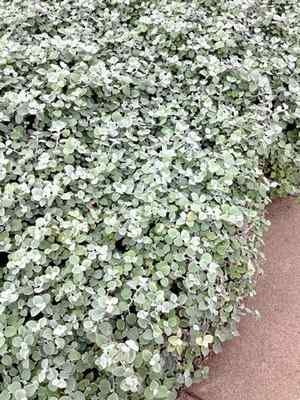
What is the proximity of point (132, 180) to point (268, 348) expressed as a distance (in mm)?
785

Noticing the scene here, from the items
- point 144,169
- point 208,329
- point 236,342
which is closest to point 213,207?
point 144,169

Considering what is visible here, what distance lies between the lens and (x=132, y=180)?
73.2 inches

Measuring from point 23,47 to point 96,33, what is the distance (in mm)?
394

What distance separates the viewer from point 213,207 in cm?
181

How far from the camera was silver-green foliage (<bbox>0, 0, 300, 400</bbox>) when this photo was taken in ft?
5.02

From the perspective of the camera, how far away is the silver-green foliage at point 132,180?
1529mm

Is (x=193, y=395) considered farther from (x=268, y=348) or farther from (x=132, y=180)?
(x=132, y=180)

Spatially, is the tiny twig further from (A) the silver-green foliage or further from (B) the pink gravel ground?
(A) the silver-green foliage

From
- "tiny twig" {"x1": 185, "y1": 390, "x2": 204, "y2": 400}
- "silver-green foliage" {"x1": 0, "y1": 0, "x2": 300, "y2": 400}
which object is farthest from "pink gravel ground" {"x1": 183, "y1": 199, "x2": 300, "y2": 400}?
"silver-green foliage" {"x1": 0, "y1": 0, "x2": 300, "y2": 400}

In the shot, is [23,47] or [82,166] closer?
[82,166]

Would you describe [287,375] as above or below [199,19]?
below

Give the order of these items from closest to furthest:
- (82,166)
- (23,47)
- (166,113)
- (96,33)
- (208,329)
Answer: (208,329)
(82,166)
(166,113)
(23,47)
(96,33)

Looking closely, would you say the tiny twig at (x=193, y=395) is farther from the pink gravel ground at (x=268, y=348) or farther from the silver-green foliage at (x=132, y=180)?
the silver-green foliage at (x=132, y=180)

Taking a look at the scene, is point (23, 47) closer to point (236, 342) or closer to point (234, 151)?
point (234, 151)
